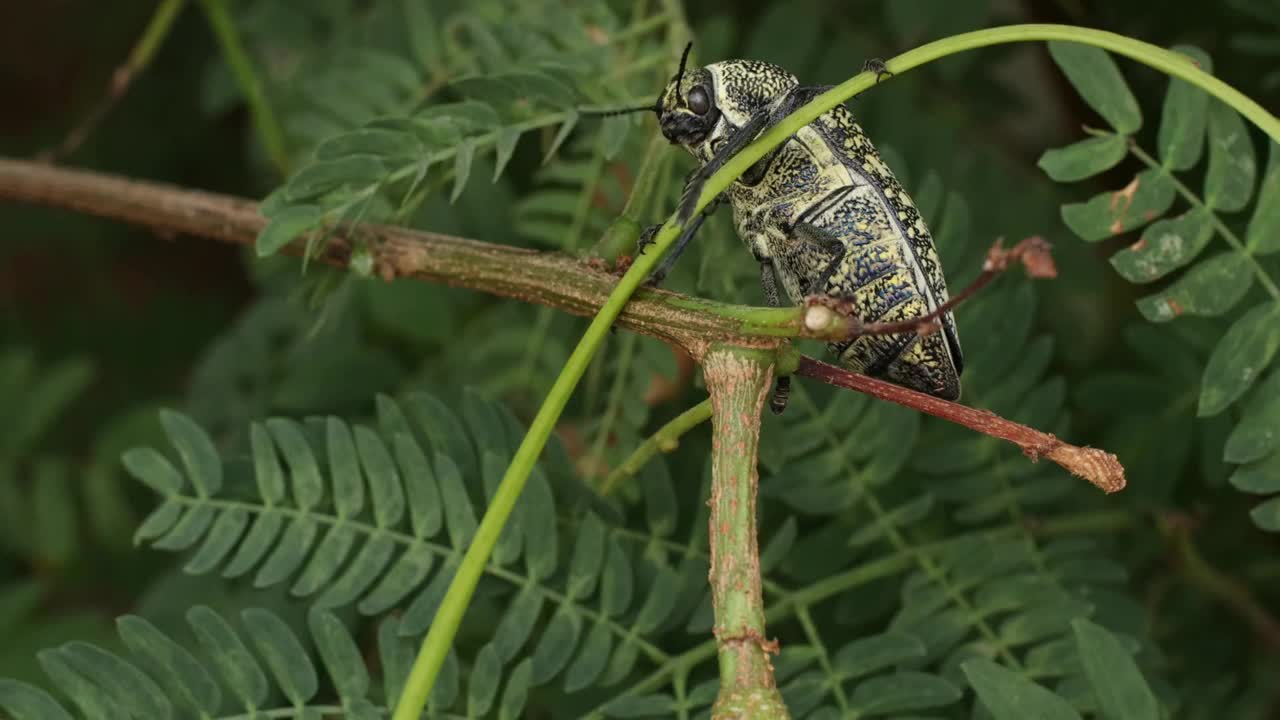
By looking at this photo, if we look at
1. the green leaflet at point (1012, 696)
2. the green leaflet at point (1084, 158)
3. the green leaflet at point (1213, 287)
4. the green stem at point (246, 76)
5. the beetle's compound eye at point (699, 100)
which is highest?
the green stem at point (246, 76)

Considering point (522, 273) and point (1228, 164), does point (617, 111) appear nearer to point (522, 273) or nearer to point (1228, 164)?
point (522, 273)

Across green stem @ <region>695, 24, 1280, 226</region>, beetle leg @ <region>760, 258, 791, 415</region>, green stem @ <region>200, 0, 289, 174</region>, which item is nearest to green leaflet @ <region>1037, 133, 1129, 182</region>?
green stem @ <region>695, 24, 1280, 226</region>

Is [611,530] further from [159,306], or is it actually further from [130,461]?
[159,306]

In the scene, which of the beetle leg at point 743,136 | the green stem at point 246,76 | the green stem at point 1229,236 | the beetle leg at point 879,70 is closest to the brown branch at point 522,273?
the beetle leg at point 743,136

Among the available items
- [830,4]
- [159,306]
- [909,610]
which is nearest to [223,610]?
[909,610]

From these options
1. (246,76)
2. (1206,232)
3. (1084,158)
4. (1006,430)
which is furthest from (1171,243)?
(246,76)

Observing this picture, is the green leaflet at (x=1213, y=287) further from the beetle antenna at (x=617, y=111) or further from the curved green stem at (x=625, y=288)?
the beetle antenna at (x=617, y=111)

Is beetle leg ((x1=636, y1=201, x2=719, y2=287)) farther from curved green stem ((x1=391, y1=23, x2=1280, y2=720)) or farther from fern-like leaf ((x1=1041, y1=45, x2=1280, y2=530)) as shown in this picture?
fern-like leaf ((x1=1041, y1=45, x2=1280, y2=530))
